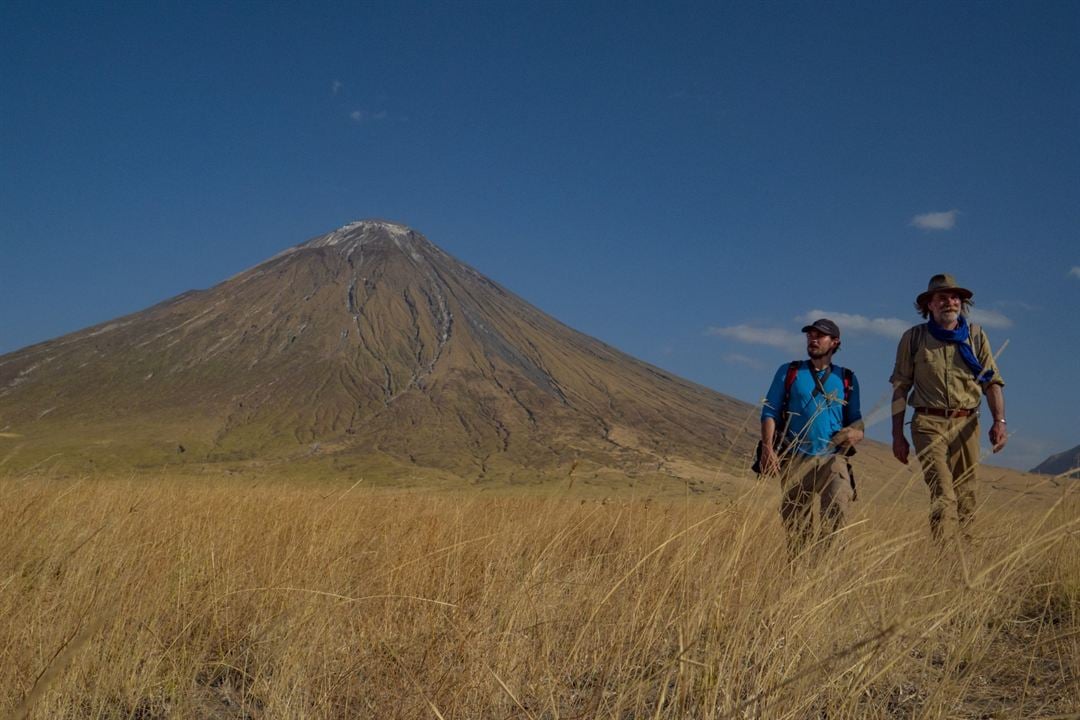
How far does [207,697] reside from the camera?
2451mm

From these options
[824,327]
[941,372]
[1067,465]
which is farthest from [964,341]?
[1067,465]

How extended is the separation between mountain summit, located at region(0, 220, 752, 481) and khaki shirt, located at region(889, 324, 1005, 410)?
69525 mm

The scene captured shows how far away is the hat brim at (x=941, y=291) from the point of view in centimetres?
509

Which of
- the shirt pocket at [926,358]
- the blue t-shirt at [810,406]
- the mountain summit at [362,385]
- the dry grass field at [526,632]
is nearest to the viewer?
the dry grass field at [526,632]

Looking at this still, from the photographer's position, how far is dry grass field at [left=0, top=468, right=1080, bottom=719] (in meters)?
1.91

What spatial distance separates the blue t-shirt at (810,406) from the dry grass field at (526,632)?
1003 mm

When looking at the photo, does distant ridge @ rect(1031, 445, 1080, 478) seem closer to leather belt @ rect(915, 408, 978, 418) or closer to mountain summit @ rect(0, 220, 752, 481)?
leather belt @ rect(915, 408, 978, 418)

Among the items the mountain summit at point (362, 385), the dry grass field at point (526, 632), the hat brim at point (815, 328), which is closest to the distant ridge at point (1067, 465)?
the dry grass field at point (526, 632)

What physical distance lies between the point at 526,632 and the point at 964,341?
3.96 m

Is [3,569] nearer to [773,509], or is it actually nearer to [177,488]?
[773,509]

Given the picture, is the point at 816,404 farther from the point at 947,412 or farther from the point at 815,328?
the point at 947,412

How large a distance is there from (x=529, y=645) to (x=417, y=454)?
92043mm

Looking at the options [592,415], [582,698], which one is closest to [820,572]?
[582,698]

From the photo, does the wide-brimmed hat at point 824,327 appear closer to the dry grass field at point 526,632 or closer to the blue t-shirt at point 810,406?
the blue t-shirt at point 810,406
